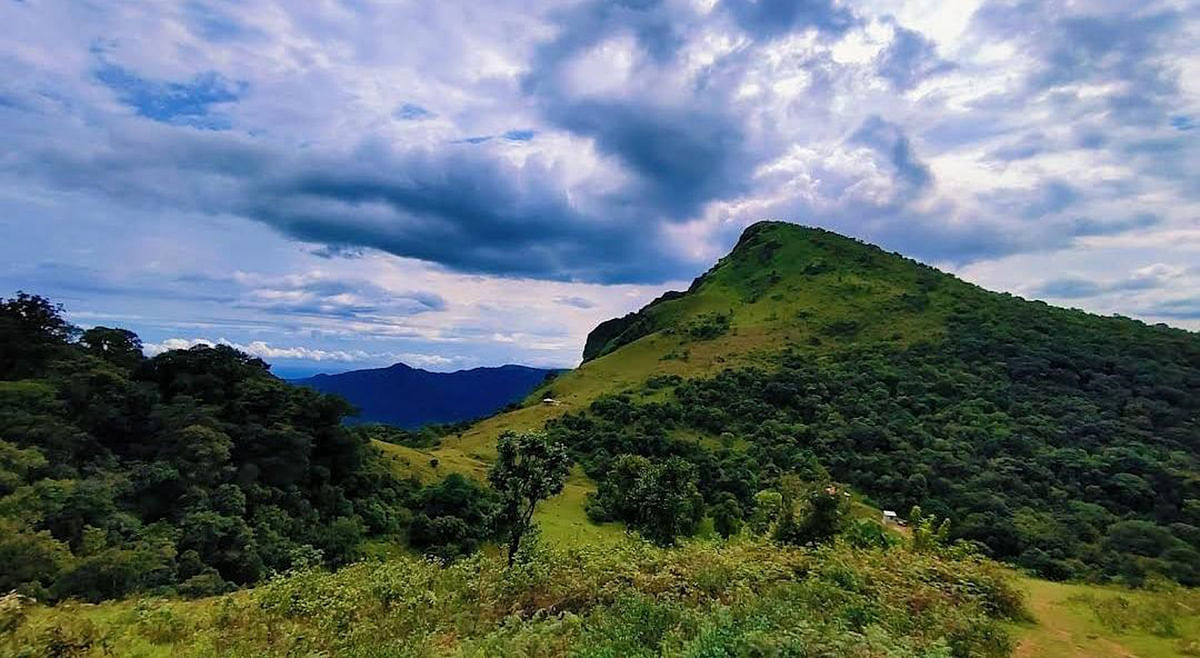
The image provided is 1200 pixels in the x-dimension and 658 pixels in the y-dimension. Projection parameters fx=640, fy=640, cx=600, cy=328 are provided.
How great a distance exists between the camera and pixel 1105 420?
283 feet

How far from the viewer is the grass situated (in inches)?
415

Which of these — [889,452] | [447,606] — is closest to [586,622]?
[447,606]

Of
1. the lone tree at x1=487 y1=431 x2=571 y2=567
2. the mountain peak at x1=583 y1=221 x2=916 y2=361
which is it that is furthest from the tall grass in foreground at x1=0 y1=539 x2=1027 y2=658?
the mountain peak at x1=583 y1=221 x2=916 y2=361

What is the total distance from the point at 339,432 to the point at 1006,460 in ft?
234

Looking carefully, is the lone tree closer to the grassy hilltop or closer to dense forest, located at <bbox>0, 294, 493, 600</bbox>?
the grassy hilltop

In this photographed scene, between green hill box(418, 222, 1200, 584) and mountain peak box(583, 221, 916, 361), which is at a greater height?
mountain peak box(583, 221, 916, 361)

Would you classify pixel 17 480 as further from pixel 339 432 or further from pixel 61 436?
pixel 339 432

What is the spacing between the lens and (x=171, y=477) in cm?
3378

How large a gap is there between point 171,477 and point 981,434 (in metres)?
Result: 86.0

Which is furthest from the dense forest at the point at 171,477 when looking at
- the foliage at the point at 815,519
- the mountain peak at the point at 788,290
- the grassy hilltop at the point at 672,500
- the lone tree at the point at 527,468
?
the mountain peak at the point at 788,290

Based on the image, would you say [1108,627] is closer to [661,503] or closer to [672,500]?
[672,500]

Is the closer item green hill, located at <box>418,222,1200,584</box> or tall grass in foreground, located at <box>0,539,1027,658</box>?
tall grass in foreground, located at <box>0,539,1027,658</box>

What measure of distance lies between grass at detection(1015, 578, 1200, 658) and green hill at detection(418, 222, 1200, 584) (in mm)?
31109

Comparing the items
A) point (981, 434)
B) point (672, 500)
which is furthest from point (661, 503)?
point (981, 434)
